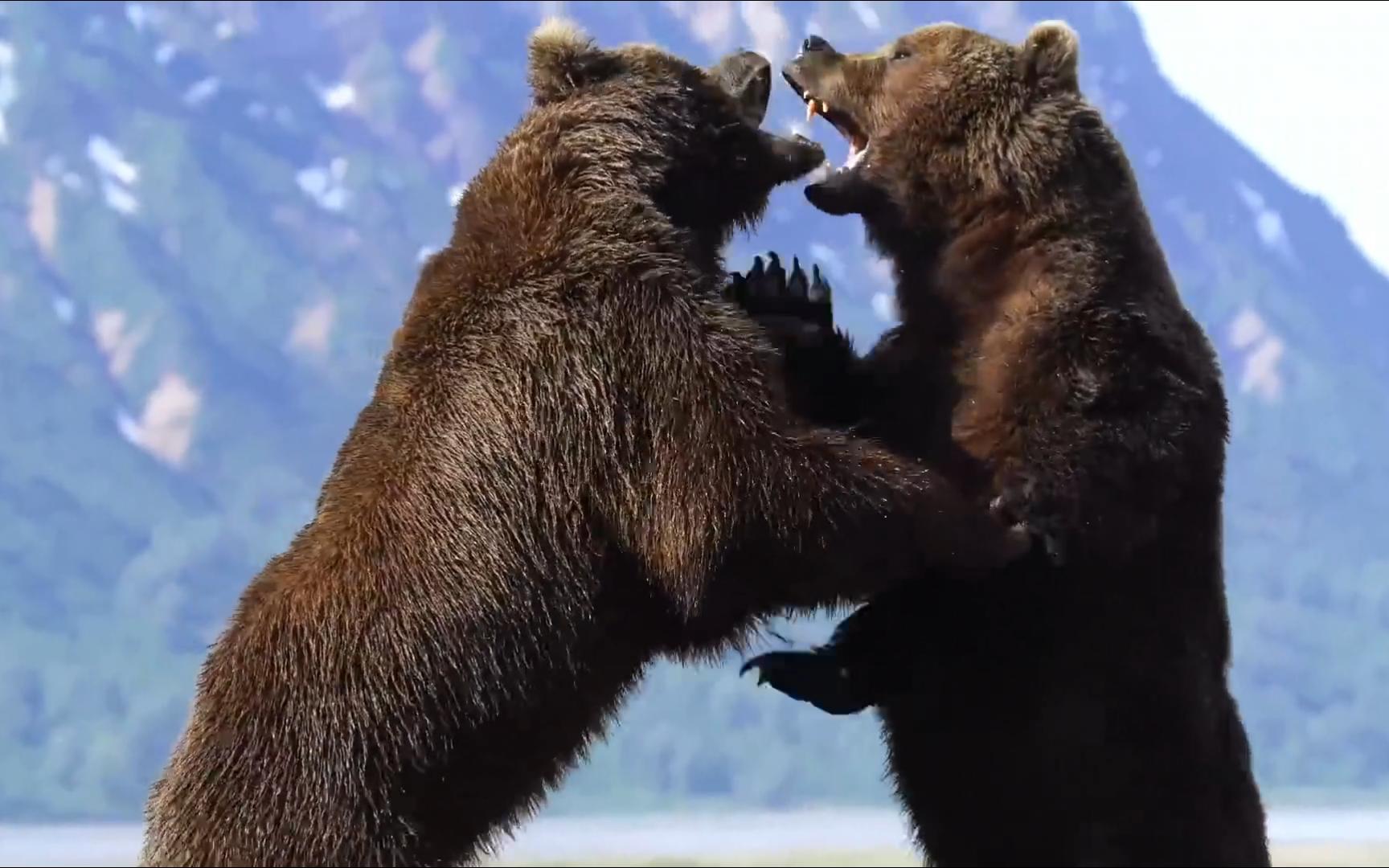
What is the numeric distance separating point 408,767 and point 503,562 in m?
0.35

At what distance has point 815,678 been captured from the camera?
286 cm

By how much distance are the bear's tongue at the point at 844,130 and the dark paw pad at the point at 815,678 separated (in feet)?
3.26

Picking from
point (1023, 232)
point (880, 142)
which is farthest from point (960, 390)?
point (880, 142)

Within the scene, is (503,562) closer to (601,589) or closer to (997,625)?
(601,589)

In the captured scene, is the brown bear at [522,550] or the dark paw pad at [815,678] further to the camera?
the dark paw pad at [815,678]

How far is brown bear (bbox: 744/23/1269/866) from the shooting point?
2711 millimetres

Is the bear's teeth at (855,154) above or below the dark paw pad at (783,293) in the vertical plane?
above

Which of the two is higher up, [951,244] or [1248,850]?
[951,244]

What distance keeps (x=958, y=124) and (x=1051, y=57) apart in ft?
0.69

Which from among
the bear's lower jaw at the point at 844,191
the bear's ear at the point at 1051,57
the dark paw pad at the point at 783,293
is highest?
the bear's ear at the point at 1051,57

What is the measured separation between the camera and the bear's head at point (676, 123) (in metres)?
3.00

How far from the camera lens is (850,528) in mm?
2631

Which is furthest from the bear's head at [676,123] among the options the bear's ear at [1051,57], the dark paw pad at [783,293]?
the bear's ear at [1051,57]

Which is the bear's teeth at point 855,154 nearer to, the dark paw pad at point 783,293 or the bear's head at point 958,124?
the bear's head at point 958,124
